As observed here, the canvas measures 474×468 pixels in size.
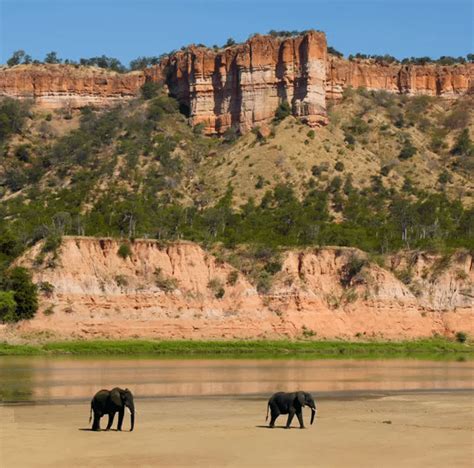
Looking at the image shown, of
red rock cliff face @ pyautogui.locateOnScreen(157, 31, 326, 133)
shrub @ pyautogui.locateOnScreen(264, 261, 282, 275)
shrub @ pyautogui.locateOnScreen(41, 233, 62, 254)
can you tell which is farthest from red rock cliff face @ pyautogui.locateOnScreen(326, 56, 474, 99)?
shrub @ pyautogui.locateOnScreen(41, 233, 62, 254)

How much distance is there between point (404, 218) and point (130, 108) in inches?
1690

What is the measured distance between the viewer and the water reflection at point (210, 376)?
42.8m

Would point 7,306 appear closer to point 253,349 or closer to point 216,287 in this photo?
point 253,349

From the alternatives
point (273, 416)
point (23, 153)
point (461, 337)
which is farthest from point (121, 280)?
point (273, 416)

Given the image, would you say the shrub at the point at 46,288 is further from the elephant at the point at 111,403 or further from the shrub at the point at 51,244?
the elephant at the point at 111,403

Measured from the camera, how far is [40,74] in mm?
140125

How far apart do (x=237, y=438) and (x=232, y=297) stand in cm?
5705

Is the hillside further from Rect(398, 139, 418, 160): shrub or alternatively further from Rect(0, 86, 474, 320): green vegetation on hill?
Rect(398, 139, 418, 160): shrub

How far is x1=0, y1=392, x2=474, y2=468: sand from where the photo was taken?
24797 mm

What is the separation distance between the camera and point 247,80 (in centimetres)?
12056

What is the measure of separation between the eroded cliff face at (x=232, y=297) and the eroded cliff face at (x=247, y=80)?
3182 centimetres

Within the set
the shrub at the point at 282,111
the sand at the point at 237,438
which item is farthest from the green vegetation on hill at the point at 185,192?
the sand at the point at 237,438

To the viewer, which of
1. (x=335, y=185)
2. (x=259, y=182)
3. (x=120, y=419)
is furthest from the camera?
(x=259, y=182)

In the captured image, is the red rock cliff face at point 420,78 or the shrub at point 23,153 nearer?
the shrub at point 23,153
